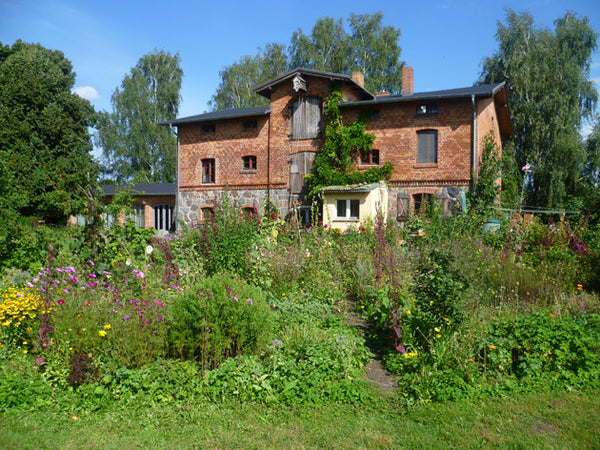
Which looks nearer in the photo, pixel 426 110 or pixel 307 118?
pixel 426 110

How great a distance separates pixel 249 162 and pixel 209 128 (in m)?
3.00

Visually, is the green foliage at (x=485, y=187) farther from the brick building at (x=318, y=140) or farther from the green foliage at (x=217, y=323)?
the green foliage at (x=217, y=323)

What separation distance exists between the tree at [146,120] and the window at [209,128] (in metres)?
13.3

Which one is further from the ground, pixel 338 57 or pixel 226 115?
pixel 338 57

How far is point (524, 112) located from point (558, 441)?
24794mm

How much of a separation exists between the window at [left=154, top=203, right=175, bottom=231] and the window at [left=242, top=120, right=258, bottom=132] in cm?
748

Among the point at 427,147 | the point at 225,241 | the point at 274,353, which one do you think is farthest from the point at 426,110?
the point at 274,353

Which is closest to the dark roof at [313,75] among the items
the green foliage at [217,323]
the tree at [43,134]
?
the tree at [43,134]

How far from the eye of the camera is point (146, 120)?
115ft

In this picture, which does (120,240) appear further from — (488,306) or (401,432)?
(488,306)

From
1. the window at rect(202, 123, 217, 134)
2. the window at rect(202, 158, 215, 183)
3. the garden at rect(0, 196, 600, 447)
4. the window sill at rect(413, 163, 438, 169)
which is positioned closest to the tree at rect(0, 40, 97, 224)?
the window at rect(202, 158, 215, 183)

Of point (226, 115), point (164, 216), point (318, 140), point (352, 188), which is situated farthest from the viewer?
point (164, 216)

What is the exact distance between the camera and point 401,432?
3773 mm

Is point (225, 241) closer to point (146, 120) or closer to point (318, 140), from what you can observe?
point (318, 140)
